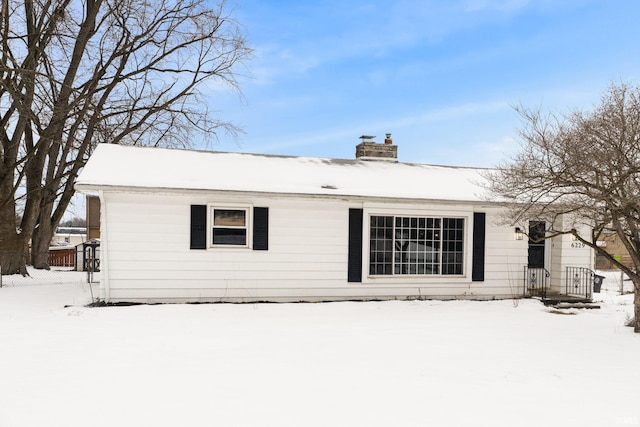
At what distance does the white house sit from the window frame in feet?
0.09

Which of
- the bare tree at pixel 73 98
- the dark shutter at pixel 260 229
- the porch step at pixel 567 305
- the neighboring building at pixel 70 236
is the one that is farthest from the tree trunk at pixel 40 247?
the neighboring building at pixel 70 236

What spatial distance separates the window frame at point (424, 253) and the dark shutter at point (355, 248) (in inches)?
5.5

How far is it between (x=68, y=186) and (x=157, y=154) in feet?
30.8

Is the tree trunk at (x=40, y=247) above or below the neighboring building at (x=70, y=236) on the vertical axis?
above

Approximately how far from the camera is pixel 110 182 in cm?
939

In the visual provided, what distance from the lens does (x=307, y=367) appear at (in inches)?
224

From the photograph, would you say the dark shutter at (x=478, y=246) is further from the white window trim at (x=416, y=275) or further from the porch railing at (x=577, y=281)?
the porch railing at (x=577, y=281)

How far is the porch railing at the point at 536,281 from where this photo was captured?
11938 millimetres

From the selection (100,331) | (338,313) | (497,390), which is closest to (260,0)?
(338,313)

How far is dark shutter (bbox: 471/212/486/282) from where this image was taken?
452 inches

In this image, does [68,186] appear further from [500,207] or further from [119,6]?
[500,207]

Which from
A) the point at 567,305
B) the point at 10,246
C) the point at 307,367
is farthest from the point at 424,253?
the point at 10,246

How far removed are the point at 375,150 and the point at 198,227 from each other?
6.52 m

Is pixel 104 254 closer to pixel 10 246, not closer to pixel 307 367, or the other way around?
pixel 307 367
